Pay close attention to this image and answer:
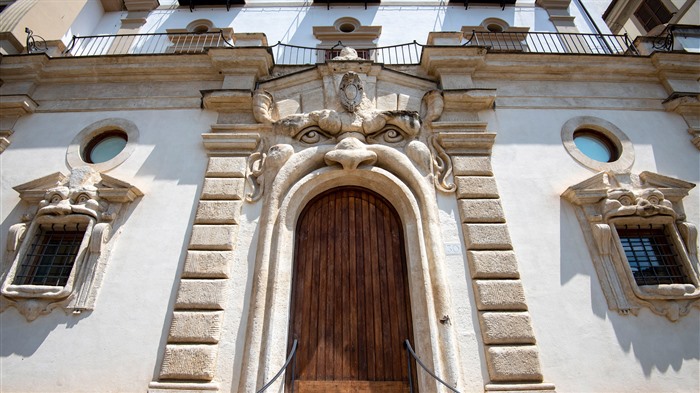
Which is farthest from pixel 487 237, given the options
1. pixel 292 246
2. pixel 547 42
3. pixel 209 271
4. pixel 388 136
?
pixel 547 42

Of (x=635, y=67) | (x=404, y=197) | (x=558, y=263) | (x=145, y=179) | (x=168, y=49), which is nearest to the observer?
(x=558, y=263)

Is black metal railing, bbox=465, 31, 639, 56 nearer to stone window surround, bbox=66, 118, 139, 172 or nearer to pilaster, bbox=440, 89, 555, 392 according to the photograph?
pilaster, bbox=440, 89, 555, 392

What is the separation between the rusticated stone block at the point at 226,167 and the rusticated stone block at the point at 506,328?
4186mm

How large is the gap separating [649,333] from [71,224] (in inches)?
330

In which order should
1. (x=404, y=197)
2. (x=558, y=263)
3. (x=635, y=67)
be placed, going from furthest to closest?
(x=635, y=67)
(x=404, y=197)
(x=558, y=263)

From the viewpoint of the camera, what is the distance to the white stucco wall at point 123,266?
190 inches

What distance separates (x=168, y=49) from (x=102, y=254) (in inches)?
252

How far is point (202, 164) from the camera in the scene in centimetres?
634

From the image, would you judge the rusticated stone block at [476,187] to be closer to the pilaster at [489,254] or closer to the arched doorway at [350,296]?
the pilaster at [489,254]

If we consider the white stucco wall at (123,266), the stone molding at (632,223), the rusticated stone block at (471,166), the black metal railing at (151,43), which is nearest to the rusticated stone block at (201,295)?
the white stucco wall at (123,266)

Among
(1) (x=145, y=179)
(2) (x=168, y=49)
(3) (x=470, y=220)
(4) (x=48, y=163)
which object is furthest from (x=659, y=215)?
(2) (x=168, y=49)

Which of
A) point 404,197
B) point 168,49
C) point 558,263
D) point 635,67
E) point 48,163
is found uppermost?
point 168,49

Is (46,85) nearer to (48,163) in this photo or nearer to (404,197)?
(48,163)

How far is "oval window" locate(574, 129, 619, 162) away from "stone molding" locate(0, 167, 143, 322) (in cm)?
758
